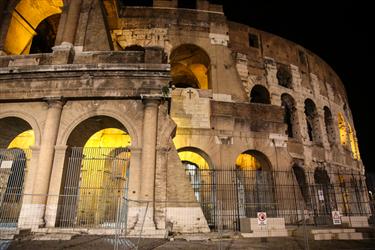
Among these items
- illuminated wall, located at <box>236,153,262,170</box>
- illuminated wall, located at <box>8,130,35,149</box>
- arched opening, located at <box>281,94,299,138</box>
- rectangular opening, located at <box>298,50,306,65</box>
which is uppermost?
rectangular opening, located at <box>298,50,306,65</box>

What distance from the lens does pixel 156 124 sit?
9.18 metres

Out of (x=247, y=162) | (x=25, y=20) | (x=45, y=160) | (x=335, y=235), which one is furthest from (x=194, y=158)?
(x=25, y=20)

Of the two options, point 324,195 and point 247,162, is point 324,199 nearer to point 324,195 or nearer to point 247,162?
point 324,195

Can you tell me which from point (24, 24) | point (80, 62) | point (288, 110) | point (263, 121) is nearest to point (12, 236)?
point (80, 62)

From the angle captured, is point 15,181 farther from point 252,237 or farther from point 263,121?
point 263,121

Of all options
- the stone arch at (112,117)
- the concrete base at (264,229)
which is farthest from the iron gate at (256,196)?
the stone arch at (112,117)

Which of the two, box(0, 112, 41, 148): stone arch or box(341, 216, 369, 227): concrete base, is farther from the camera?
box(341, 216, 369, 227): concrete base

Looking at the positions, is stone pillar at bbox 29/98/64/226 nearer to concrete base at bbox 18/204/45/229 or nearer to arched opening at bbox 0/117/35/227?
concrete base at bbox 18/204/45/229

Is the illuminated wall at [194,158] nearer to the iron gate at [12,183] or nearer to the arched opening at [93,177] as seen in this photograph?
the arched opening at [93,177]

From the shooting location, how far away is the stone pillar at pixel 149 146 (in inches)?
328

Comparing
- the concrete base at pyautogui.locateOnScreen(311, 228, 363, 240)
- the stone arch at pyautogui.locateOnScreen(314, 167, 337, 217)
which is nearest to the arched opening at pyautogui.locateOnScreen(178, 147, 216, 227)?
the concrete base at pyautogui.locateOnScreen(311, 228, 363, 240)

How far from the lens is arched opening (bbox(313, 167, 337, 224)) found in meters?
13.4

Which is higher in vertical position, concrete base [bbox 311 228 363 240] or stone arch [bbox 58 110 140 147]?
stone arch [bbox 58 110 140 147]

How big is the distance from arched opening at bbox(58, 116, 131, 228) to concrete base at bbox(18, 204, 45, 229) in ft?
2.02
